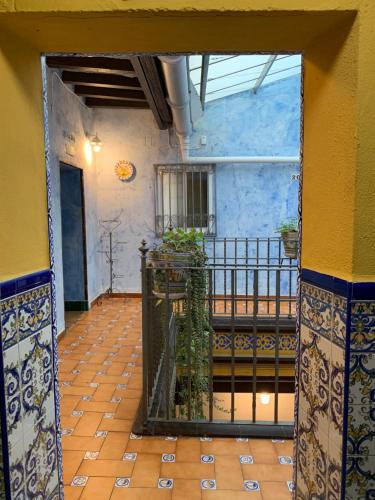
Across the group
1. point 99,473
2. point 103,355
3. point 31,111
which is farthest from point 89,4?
point 103,355

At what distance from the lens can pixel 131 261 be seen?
5820mm

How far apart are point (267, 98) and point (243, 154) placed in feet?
3.01

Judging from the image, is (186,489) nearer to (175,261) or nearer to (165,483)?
(165,483)

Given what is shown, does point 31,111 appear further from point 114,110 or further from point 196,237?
point 114,110

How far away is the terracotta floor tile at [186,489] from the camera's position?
5.17 feet

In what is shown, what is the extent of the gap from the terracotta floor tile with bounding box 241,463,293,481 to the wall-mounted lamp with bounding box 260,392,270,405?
2.26 m

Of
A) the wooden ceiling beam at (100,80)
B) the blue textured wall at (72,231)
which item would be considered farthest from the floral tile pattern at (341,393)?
the blue textured wall at (72,231)

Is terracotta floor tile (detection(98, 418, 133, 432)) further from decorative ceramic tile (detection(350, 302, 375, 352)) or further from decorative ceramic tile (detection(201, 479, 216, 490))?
decorative ceramic tile (detection(350, 302, 375, 352))

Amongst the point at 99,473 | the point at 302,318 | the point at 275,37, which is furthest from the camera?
the point at 99,473

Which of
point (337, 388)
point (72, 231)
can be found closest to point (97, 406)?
point (337, 388)

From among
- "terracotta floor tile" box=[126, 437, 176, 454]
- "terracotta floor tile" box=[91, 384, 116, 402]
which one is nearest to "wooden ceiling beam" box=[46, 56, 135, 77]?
"terracotta floor tile" box=[91, 384, 116, 402]

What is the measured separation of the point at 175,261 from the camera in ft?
7.63

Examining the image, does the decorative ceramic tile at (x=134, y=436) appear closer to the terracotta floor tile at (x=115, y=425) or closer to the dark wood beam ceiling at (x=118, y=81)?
the terracotta floor tile at (x=115, y=425)

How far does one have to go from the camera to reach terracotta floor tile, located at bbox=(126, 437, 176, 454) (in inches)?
75.3
